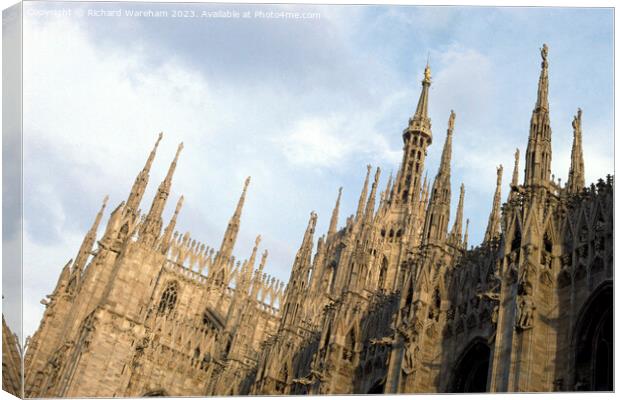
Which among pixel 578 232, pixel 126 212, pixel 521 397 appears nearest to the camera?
pixel 521 397

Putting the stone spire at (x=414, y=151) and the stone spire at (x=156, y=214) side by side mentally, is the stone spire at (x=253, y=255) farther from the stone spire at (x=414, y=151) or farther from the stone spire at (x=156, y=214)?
the stone spire at (x=414, y=151)

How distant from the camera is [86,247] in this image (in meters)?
44.0

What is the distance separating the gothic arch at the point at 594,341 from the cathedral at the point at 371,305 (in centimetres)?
3

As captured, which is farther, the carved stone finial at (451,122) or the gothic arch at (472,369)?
the carved stone finial at (451,122)

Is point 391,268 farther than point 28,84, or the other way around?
point 391,268

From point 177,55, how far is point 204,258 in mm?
33526

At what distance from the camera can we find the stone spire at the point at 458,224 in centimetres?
2592

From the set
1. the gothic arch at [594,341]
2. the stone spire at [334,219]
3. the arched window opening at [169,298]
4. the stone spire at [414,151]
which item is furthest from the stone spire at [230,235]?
the gothic arch at [594,341]

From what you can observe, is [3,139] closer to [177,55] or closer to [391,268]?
[177,55]

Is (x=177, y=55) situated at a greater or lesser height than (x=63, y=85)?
greater

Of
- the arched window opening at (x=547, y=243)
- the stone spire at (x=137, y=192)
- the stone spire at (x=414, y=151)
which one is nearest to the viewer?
the arched window opening at (x=547, y=243)

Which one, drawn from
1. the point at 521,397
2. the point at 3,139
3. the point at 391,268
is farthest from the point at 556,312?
the point at 391,268

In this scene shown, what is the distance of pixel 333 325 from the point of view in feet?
95.0

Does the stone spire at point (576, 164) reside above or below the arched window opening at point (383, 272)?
below
